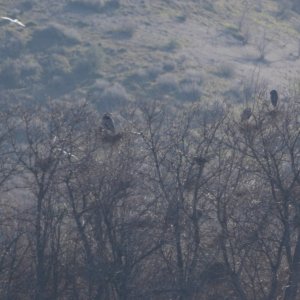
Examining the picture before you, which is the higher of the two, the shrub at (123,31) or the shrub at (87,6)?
the shrub at (87,6)

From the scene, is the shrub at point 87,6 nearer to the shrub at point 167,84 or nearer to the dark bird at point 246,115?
the shrub at point 167,84

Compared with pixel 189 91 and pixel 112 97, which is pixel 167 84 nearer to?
pixel 189 91

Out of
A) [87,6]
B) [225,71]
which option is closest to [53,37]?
[87,6]

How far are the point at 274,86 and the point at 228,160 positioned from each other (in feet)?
78.9

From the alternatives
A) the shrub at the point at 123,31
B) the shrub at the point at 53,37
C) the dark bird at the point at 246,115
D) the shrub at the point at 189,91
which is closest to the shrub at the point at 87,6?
the shrub at the point at 123,31

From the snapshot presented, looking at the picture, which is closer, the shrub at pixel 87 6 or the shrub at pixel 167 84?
the shrub at pixel 167 84

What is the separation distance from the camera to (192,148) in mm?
17625

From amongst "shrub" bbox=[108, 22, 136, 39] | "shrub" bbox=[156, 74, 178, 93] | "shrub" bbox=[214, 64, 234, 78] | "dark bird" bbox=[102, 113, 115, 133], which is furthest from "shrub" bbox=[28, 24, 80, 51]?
"dark bird" bbox=[102, 113, 115, 133]

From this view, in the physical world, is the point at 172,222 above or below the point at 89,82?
below

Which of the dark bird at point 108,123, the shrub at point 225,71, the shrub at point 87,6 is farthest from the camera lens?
the shrub at point 87,6

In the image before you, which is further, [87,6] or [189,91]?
[87,6]

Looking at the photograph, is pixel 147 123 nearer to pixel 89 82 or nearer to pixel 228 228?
pixel 228 228

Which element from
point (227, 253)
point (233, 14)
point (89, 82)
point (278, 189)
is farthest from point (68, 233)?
point (233, 14)

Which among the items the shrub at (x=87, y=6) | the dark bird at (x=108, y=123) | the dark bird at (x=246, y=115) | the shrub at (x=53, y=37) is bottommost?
the dark bird at (x=108, y=123)
